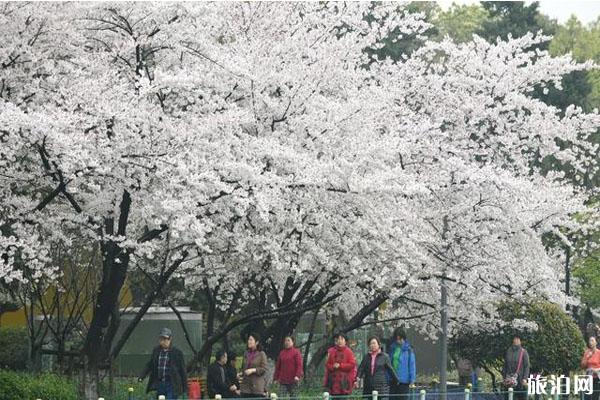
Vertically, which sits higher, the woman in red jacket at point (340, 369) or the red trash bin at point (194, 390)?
the woman in red jacket at point (340, 369)

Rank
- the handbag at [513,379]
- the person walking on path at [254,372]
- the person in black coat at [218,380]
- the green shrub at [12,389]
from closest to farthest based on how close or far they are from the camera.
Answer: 1. the green shrub at [12,389]
2. the person in black coat at [218,380]
3. the person walking on path at [254,372]
4. the handbag at [513,379]

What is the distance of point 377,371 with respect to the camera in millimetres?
19188

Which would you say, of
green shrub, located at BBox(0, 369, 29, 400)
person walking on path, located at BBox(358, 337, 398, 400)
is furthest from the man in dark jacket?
person walking on path, located at BBox(358, 337, 398, 400)

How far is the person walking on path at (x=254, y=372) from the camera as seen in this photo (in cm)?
1892

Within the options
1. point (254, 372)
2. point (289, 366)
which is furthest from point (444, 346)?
point (254, 372)

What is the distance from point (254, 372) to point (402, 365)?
2513 millimetres

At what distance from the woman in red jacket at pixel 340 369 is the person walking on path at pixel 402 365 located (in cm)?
100

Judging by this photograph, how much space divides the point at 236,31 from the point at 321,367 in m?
12.3

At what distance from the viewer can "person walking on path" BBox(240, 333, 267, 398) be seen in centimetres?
1892

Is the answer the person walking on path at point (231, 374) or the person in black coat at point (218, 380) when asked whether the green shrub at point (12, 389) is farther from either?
the person walking on path at point (231, 374)

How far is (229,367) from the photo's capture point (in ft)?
63.2

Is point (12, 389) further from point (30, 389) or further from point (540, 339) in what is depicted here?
point (540, 339)

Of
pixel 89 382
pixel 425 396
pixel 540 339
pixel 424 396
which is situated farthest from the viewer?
pixel 540 339

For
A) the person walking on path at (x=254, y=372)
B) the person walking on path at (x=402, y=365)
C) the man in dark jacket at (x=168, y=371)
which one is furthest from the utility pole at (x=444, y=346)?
the man in dark jacket at (x=168, y=371)
